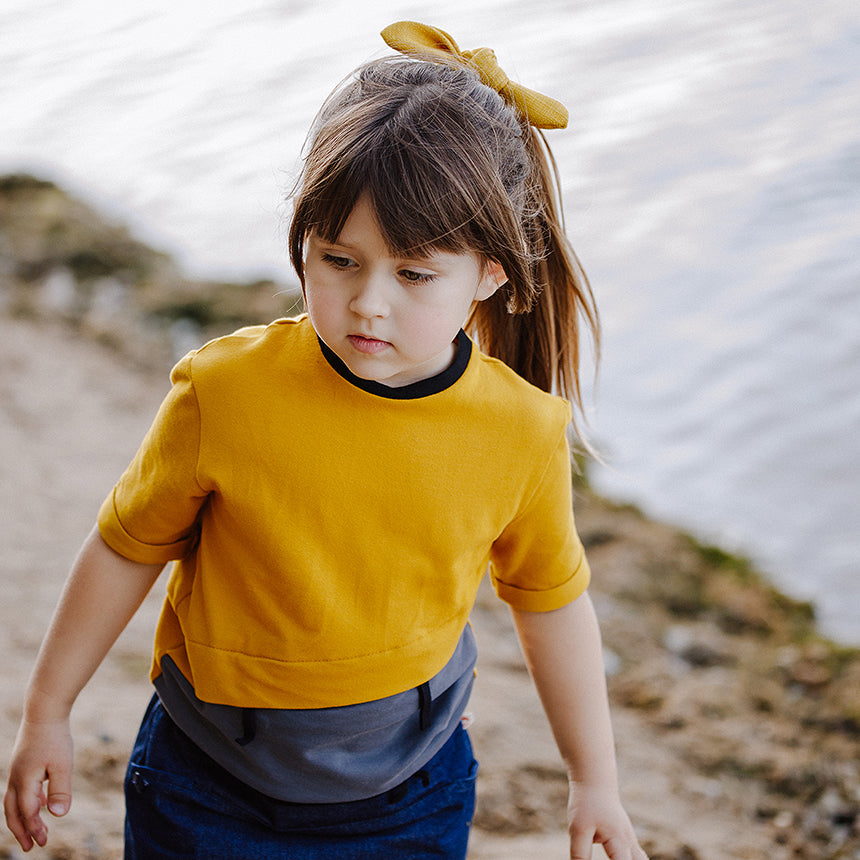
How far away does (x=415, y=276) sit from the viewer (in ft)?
3.11

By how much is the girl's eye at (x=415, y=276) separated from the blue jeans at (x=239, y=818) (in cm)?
60

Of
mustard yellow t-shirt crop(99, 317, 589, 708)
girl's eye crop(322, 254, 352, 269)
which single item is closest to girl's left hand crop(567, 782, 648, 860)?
mustard yellow t-shirt crop(99, 317, 589, 708)

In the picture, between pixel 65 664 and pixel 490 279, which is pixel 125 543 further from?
pixel 490 279

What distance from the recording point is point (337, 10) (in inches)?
240

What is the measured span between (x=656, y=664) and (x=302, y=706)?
1438mm

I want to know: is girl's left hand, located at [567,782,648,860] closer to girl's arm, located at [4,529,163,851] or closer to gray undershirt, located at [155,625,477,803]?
gray undershirt, located at [155,625,477,803]

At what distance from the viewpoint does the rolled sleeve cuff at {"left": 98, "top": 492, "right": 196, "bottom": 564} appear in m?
1.09

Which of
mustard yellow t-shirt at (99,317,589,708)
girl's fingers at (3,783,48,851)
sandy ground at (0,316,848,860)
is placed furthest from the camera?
sandy ground at (0,316,848,860)

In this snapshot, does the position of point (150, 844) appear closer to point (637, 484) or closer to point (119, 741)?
point (119, 741)

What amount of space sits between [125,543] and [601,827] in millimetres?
635

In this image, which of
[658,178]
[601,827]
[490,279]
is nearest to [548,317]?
[490,279]

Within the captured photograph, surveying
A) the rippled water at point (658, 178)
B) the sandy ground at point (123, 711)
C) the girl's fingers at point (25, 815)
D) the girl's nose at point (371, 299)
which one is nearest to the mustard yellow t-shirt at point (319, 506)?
the girl's nose at point (371, 299)

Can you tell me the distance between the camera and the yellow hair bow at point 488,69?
1.06 m

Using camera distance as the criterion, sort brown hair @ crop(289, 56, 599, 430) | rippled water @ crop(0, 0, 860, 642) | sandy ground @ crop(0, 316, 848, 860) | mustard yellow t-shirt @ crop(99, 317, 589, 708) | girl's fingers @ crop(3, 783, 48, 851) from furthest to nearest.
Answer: rippled water @ crop(0, 0, 860, 642)
sandy ground @ crop(0, 316, 848, 860)
girl's fingers @ crop(3, 783, 48, 851)
mustard yellow t-shirt @ crop(99, 317, 589, 708)
brown hair @ crop(289, 56, 599, 430)
